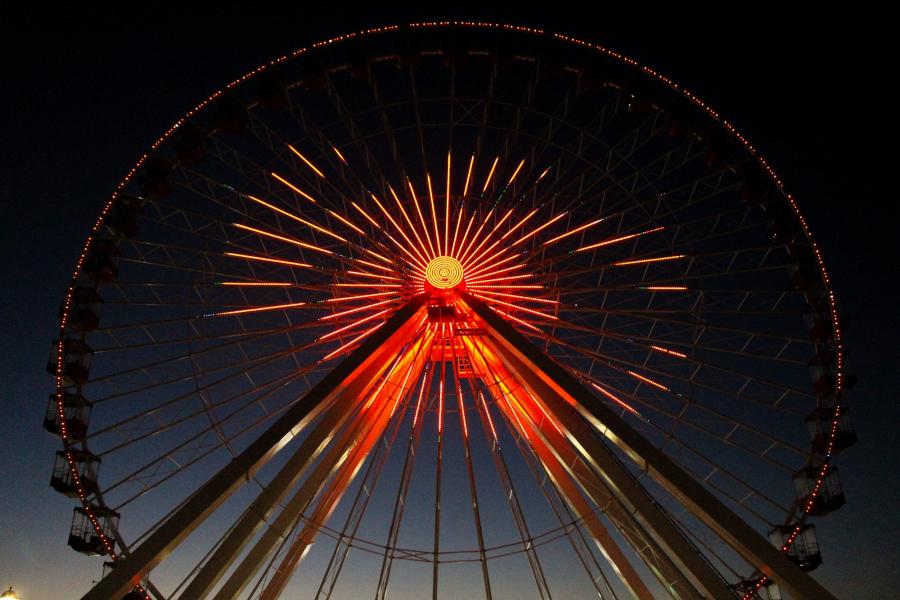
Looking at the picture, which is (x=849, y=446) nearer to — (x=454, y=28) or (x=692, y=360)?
(x=692, y=360)

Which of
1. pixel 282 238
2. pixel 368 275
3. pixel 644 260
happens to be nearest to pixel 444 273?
pixel 368 275

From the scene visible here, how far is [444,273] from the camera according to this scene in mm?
16531

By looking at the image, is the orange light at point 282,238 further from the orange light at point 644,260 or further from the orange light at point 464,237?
the orange light at point 644,260

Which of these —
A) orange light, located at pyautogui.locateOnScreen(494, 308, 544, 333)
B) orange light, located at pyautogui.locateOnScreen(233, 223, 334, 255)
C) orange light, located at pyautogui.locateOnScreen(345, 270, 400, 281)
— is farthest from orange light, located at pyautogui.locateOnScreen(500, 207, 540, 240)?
orange light, located at pyautogui.locateOnScreen(233, 223, 334, 255)

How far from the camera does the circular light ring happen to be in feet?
53.8

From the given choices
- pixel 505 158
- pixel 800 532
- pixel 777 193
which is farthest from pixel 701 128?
pixel 800 532

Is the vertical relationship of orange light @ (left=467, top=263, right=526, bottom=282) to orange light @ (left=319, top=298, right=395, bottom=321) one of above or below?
above

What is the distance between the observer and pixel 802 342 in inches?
620

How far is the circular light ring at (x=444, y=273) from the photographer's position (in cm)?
1639

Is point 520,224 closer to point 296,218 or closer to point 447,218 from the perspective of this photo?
point 447,218

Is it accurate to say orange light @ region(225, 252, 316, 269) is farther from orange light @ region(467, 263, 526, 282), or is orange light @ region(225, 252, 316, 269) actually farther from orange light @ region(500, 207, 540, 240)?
orange light @ region(500, 207, 540, 240)

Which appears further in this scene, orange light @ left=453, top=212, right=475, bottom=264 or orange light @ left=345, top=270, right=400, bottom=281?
orange light @ left=453, top=212, right=475, bottom=264

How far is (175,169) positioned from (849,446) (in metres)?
15.9

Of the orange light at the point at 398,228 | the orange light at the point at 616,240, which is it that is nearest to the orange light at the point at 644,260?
the orange light at the point at 616,240
